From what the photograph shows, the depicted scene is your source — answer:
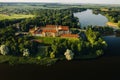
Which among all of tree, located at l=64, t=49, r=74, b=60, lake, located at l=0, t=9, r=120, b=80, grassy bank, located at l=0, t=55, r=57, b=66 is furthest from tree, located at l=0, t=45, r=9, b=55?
tree, located at l=64, t=49, r=74, b=60

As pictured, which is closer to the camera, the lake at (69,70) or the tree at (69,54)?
the lake at (69,70)

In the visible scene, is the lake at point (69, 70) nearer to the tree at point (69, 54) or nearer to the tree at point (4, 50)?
the tree at point (69, 54)

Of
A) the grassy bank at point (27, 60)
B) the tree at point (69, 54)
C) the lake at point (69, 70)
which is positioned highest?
the tree at point (69, 54)

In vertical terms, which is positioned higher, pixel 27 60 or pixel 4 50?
pixel 4 50

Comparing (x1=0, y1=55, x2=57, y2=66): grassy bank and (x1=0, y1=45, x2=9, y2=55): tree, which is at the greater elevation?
(x1=0, y1=45, x2=9, y2=55): tree

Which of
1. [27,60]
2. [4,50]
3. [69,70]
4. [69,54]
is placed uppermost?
[4,50]

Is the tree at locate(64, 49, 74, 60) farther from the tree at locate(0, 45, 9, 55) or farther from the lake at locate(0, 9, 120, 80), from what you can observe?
the tree at locate(0, 45, 9, 55)

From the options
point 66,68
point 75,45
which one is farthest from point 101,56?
point 66,68

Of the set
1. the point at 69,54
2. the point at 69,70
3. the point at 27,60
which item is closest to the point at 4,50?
the point at 27,60

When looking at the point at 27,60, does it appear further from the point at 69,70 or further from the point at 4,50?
the point at 69,70

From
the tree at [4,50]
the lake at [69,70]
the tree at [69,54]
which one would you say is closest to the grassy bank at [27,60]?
the lake at [69,70]

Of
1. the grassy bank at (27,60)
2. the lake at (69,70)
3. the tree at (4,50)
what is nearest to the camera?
the lake at (69,70)
